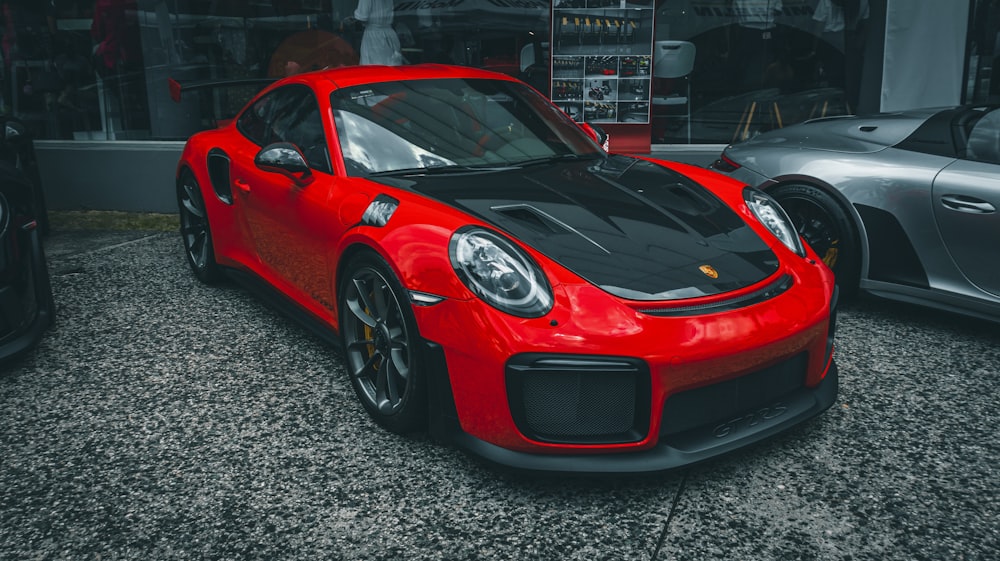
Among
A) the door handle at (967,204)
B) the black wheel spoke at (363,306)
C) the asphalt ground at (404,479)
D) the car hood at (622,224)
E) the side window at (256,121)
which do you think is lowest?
the asphalt ground at (404,479)

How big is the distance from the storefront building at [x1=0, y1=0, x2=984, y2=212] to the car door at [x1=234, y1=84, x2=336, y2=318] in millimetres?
3067

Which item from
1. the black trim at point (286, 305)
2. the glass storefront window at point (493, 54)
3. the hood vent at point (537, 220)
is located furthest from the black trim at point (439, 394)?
the glass storefront window at point (493, 54)

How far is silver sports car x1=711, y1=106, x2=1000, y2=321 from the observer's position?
11.9ft

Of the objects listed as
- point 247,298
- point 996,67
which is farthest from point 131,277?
point 996,67

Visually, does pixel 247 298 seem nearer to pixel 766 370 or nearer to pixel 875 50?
pixel 766 370

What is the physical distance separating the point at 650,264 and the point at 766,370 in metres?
0.49

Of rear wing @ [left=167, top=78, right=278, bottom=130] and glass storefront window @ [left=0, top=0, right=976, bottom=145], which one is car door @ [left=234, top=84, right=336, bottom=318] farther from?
rear wing @ [left=167, top=78, right=278, bottom=130]

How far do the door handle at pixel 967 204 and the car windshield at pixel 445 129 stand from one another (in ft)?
5.10

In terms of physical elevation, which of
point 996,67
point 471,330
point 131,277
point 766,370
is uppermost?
point 996,67

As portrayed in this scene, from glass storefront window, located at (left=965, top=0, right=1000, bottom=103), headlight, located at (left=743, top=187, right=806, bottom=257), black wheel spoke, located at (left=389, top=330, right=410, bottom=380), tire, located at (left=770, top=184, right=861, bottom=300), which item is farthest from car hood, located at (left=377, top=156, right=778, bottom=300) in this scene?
glass storefront window, located at (left=965, top=0, right=1000, bottom=103)

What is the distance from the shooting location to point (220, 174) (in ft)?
14.5

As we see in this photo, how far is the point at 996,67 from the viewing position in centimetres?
671

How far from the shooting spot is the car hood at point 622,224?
8.47 ft

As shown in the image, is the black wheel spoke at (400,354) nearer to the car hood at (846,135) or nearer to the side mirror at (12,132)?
the car hood at (846,135)
